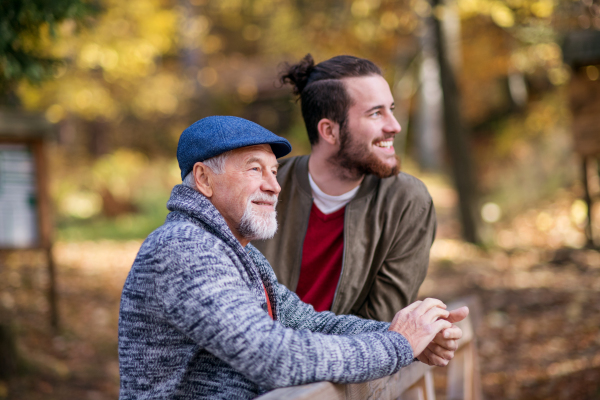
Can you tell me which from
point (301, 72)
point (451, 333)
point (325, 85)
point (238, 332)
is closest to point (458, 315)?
point (451, 333)

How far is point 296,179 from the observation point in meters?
2.91

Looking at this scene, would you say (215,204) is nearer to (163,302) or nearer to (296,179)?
(163,302)

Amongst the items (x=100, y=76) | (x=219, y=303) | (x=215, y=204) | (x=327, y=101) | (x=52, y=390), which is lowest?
(x=52, y=390)

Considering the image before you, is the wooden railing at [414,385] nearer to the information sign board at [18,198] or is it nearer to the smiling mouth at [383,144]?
the smiling mouth at [383,144]

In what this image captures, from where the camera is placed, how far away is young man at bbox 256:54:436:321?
2622 mm

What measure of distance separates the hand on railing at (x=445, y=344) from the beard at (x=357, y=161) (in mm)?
874

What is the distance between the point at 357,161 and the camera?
2.67m

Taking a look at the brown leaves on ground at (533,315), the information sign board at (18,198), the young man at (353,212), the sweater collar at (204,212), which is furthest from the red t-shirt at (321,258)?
the information sign board at (18,198)

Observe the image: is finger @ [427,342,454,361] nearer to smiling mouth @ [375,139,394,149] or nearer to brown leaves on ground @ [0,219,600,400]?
smiling mouth @ [375,139,394,149]

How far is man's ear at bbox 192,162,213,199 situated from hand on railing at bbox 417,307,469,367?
3.07 feet

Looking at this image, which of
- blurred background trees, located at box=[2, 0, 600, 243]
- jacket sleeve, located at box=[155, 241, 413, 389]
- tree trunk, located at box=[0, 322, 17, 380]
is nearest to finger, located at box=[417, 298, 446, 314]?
jacket sleeve, located at box=[155, 241, 413, 389]

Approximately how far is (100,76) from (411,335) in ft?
32.9

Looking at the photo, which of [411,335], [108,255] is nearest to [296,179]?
[411,335]

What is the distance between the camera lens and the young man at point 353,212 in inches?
103
